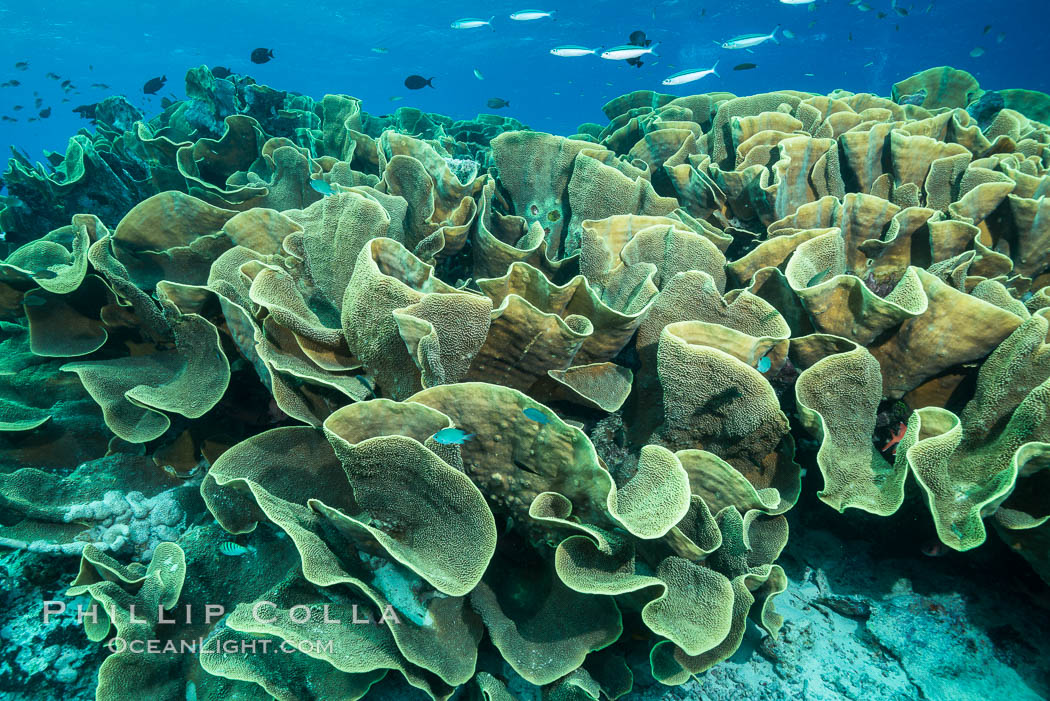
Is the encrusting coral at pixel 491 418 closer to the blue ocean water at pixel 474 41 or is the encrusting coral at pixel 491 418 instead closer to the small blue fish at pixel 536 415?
the small blue fish at pixel 536 415

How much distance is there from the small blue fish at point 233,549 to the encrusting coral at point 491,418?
10 mm

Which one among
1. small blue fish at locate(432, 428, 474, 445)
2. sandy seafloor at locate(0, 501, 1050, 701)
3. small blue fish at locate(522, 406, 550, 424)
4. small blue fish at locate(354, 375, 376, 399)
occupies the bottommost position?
sandy seafloor at locate(0, 501, 1050, 701)

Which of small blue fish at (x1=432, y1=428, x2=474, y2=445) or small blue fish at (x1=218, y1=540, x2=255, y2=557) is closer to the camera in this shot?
small blue fish at (x1=432, y1=428, x2=474, y2=445)

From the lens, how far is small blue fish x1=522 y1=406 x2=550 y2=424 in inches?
57.1

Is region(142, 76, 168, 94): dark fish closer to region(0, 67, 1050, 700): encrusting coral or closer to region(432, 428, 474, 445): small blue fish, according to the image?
region(0, 67, 1050, 700): encrusting coral

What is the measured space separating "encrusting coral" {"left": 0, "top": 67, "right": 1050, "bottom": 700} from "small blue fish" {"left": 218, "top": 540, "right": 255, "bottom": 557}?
0.01 m

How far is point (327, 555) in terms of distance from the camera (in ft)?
4.76

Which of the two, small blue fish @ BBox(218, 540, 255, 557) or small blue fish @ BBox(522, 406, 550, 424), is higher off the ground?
small blue fish @ BBox(522, 406, 550, 424)

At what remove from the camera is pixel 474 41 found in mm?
63969

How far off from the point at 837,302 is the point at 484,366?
1.45 m

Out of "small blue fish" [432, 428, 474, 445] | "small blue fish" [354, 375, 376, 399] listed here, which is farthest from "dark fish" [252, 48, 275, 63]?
"small blue fish" [432, 428, 474, 445]

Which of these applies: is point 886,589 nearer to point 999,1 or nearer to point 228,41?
point 999,1

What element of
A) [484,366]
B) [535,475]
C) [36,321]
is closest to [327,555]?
[535,475]

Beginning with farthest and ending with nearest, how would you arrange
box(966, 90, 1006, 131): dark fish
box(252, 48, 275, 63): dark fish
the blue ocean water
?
the blue ocean water, box(252, 48, 275, 63): dark fish, box(966, 90, 1006, 131): dark fish
